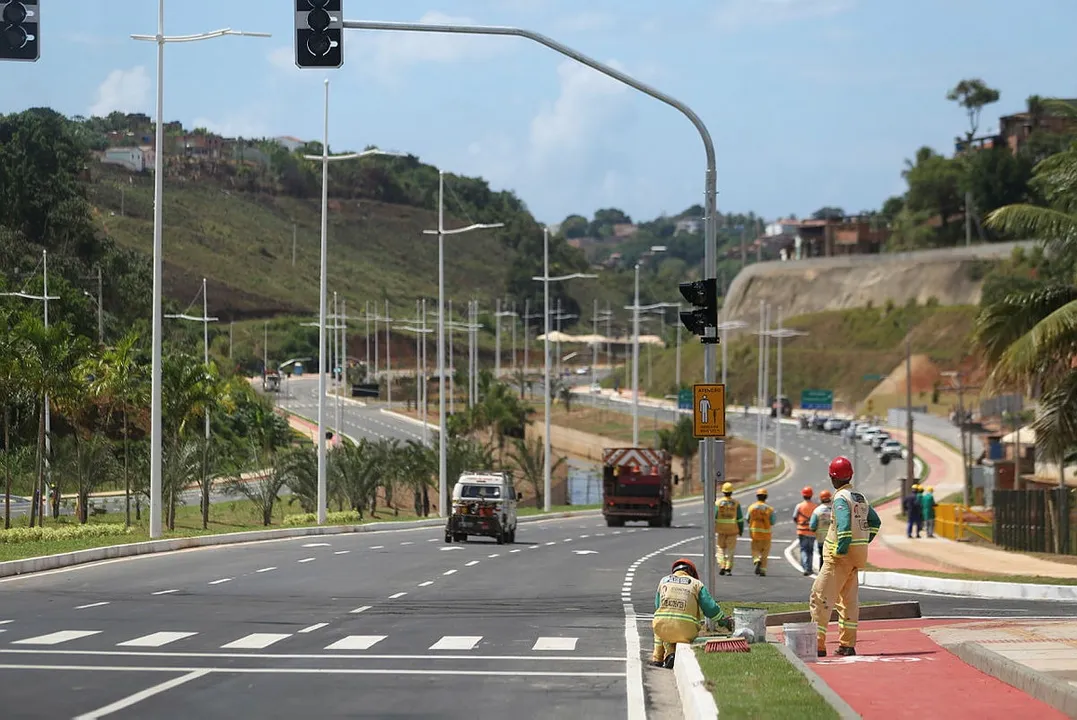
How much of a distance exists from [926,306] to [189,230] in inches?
3057

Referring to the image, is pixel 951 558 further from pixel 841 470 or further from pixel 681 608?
pixel 681 608

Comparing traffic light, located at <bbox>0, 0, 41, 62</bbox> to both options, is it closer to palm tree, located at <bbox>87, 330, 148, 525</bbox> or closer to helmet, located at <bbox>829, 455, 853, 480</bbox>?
helmet, located at <bbox>829, 455, 853, 480</bbox>

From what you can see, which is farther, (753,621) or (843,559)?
(753,621)

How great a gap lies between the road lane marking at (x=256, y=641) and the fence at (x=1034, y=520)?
24.3 m

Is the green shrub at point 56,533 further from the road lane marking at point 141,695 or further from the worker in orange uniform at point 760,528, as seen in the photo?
the road lane marking at point 141,695

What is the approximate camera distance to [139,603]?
23859 millimetres

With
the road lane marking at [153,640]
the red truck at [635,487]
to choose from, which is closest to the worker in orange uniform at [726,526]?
the road lane marking at [153,640]

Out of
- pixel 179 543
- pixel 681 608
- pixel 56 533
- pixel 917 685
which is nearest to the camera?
pixel 917 685

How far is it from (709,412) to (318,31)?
6810mm

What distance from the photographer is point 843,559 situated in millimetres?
16406

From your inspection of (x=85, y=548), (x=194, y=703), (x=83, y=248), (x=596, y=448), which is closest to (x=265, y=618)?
(x=194, y=703)

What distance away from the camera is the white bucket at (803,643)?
16.2 metres

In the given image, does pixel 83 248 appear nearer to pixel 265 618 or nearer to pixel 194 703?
pixel 265 618

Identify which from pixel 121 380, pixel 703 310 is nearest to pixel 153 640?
pixel 703 310
